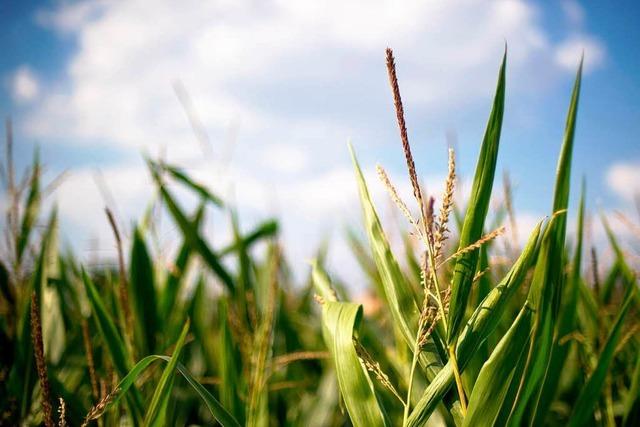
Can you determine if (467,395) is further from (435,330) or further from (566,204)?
(566,204)

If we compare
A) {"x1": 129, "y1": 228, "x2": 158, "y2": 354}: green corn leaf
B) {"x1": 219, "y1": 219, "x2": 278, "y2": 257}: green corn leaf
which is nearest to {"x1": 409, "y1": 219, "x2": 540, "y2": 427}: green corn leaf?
{"x1": 129, "y1": 228, "x2": 158, "y2": 354}: green corn leaf

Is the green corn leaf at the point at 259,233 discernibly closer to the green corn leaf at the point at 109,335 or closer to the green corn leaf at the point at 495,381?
the green corn leaf at the point at 109,335

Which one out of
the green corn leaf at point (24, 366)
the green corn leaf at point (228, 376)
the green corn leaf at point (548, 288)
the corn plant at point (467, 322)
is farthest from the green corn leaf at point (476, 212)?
the green corn leaf at point (24, 366)

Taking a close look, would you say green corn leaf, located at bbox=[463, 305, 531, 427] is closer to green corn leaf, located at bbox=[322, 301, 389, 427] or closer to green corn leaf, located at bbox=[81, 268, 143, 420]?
green corn leaf, located at bbox=[322, 301, 389, 427]

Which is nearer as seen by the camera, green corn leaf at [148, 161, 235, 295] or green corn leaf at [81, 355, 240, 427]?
green corn leaf at [81, 355, 240, 427]

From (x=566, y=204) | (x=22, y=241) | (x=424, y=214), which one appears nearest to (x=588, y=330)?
(x=566, y=204)

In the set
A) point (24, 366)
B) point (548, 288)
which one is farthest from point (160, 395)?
point (24, 366)

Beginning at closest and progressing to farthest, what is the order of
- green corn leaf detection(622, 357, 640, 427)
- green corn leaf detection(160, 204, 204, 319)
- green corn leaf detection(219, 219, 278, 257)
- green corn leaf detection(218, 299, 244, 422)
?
1. green corn leaf detection(622, 357, 640, 427)
2. green corn leaf detection(218, 299, 244, 422)
3. green corn leaf detection(160, 204, 204, 319)
4. green corn leaf detection(219, 219, 278, 257)
